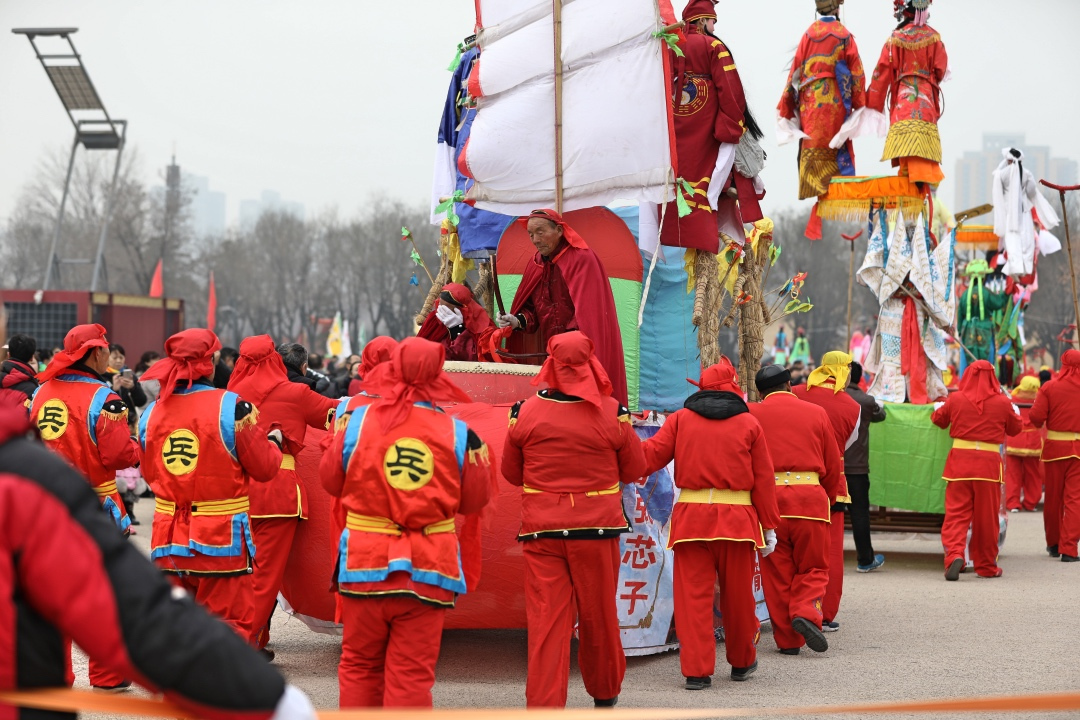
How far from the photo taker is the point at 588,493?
19.1 ft

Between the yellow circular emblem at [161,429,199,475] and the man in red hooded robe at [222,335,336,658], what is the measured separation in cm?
99

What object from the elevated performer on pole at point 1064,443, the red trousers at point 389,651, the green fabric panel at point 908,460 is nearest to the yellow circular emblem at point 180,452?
the red trousers at point 389,651

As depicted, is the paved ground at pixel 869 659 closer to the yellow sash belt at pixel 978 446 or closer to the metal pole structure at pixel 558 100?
the yellow sash belt at pixel 978 446

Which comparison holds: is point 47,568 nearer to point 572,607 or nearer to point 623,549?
point 572,607

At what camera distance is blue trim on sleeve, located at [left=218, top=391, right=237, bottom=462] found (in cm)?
580

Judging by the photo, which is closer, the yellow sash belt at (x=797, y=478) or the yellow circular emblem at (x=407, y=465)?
the yellow circular emblem at (x=407, y=465)

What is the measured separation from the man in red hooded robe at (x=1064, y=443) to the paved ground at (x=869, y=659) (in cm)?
151

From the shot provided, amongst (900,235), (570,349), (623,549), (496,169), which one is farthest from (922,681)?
(900,235)

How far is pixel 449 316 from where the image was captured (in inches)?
331

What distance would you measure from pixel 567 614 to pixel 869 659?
8.19 feet

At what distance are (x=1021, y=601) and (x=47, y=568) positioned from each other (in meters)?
8.82

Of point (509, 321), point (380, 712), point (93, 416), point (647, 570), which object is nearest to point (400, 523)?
point (380, 712)

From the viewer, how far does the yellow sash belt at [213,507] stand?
5.89 m

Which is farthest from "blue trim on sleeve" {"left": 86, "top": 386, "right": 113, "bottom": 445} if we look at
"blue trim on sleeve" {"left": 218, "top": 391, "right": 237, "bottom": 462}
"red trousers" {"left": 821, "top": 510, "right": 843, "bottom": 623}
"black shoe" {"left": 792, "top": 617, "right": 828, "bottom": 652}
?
"red trousers" {"left": 821, "top": 510, "right": 843, "bottom": 623}
